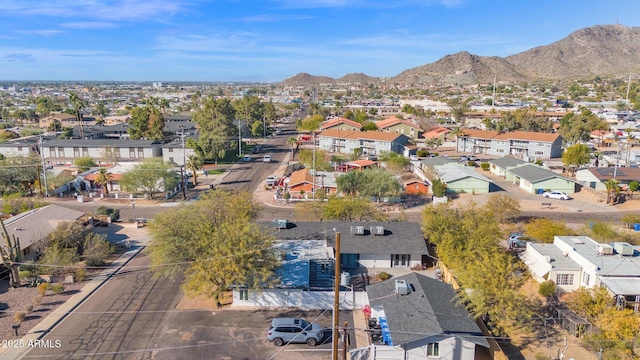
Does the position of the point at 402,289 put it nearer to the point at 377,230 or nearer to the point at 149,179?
the point at 377,230

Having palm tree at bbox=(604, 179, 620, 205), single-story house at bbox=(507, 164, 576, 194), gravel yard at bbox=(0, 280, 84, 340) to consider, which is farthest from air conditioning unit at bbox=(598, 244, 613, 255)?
gravel yard at bbox=(0, 280, 84, 340)

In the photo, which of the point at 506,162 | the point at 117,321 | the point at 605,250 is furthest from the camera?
the point at 506,162

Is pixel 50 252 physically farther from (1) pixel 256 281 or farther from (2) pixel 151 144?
(2) pixel 151 144

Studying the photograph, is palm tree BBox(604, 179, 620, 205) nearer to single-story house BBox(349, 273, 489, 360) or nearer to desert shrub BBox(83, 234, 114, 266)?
single-story house BBox(349, 273, 489, 360)

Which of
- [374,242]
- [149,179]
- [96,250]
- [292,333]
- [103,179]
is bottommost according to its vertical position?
[292,333]

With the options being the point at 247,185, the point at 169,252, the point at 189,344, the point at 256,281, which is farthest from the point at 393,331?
the point at 247,185

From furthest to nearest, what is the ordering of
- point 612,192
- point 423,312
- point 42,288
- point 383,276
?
point 612,192 < point 383,276 < point 42,288 < point 423,312

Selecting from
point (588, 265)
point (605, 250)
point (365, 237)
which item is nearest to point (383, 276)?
point (365, 237)

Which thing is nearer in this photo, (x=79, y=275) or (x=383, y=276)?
(x=383, y=276)
